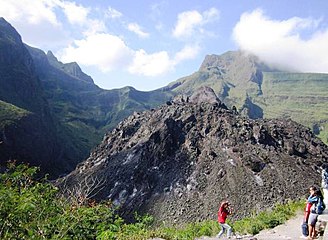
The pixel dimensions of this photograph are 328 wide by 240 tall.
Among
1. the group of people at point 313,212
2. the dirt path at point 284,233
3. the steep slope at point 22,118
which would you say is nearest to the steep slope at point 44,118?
the steep slope at point 22,118

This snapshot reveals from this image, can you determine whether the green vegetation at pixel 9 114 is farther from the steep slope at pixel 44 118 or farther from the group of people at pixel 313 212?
the group of people at pixel 313 212

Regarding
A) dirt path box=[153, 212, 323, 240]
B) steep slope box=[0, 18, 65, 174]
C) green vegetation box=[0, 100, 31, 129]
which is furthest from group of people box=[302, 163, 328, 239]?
green vegetation box=[0, 100, 31, 129]

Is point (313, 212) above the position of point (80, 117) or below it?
above

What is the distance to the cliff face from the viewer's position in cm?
4225

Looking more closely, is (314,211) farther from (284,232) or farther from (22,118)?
(22,118)

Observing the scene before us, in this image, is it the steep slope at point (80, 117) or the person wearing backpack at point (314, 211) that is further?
the steep slope at point (80, 117)

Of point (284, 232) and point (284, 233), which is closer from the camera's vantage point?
point (284, 233)

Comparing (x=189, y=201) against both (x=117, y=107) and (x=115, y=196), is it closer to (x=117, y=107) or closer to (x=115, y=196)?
(x=115, y=196)

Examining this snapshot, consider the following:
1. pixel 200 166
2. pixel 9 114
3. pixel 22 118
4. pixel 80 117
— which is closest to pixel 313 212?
pixel 200 166

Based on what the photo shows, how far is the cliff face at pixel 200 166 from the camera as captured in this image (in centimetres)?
4225

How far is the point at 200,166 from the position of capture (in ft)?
159

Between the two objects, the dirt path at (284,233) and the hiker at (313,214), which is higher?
the hiker at (313,214)

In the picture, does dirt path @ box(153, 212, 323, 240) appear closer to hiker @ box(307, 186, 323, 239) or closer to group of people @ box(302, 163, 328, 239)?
group of people @ box(302, 163, 328, 239)

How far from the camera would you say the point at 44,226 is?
347 inches
